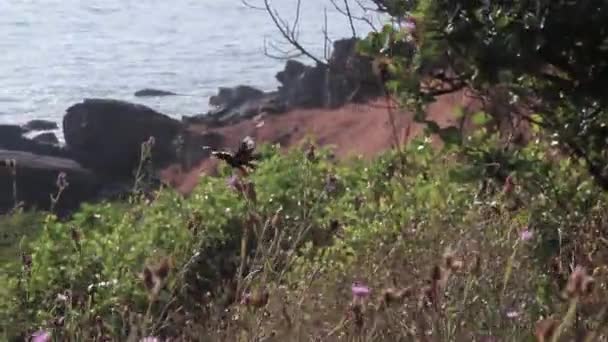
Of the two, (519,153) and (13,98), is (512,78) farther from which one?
(13,98)

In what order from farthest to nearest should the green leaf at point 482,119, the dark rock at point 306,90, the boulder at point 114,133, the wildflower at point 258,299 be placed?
the dark rock at point 306,90 < the boulder at point 114,133 < the green leaf at point 482,119 < the wildflower at point 258,299

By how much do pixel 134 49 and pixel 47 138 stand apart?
5276 millimetres

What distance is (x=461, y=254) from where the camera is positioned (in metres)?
1.84

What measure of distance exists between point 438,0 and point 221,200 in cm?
153

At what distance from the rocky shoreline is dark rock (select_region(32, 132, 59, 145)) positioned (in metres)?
0.01

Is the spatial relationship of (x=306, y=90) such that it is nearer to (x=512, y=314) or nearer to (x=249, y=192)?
(x=249, y=192)

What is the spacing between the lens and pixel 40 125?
13.0 meters

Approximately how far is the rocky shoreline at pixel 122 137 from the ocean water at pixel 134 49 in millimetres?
621

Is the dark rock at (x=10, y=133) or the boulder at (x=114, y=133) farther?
the dark rock at (x=10, y=133)

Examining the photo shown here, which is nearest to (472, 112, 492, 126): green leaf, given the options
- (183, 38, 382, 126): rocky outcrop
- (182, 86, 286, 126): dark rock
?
(183, 38, 382, 126): rocky outcrop

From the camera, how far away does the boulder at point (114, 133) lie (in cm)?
1152

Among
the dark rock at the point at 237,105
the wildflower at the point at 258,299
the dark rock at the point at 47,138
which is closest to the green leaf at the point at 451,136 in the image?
the wildflower at the point at 258,299

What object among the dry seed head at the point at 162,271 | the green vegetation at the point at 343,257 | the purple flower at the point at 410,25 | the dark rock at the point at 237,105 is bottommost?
the dark rock at the point at 237,105

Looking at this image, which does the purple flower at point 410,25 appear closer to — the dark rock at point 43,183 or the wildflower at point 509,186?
the wildflower at point 509,186
